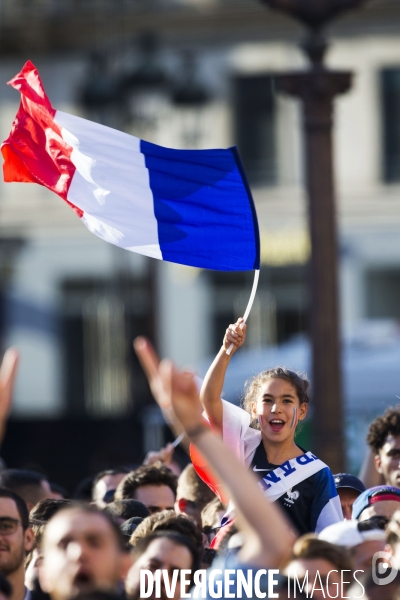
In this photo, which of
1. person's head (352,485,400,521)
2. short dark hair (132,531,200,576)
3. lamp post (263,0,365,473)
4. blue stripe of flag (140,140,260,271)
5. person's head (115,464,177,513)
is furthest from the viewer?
lamp post (263,0,365,473)

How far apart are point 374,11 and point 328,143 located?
1473 centimetres

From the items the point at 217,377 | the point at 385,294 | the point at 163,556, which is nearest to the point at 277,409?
the point at 217,377

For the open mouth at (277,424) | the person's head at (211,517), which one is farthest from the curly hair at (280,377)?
the person's head at (211,517)

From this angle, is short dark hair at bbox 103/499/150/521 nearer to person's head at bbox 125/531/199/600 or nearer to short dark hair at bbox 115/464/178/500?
short dark hair at bbox 115/464/178/500

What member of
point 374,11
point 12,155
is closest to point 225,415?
point 12,155

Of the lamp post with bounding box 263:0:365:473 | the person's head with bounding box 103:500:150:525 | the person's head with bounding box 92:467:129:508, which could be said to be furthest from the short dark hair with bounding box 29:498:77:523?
the lamp post with bounding box 263:0:365:473

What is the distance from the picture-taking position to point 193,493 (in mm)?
6801

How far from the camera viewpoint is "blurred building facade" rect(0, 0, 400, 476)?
22.9 metres

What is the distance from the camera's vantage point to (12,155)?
6492 mm

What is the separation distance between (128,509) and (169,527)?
104 centimetres

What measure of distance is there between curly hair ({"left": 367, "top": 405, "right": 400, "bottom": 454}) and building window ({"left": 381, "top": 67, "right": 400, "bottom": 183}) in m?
16.7

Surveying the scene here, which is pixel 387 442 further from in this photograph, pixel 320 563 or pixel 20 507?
pixel 320 563

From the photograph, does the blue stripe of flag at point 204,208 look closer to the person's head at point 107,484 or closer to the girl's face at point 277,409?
the girl's face at point 277,409

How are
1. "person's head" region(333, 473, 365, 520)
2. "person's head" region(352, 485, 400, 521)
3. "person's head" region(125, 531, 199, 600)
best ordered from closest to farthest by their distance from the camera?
"person's head" region(125, 531, 199, 600) < "person's head" region(352, 485, 400, 521) < "person's head" region(333, 473, 365, 520)
